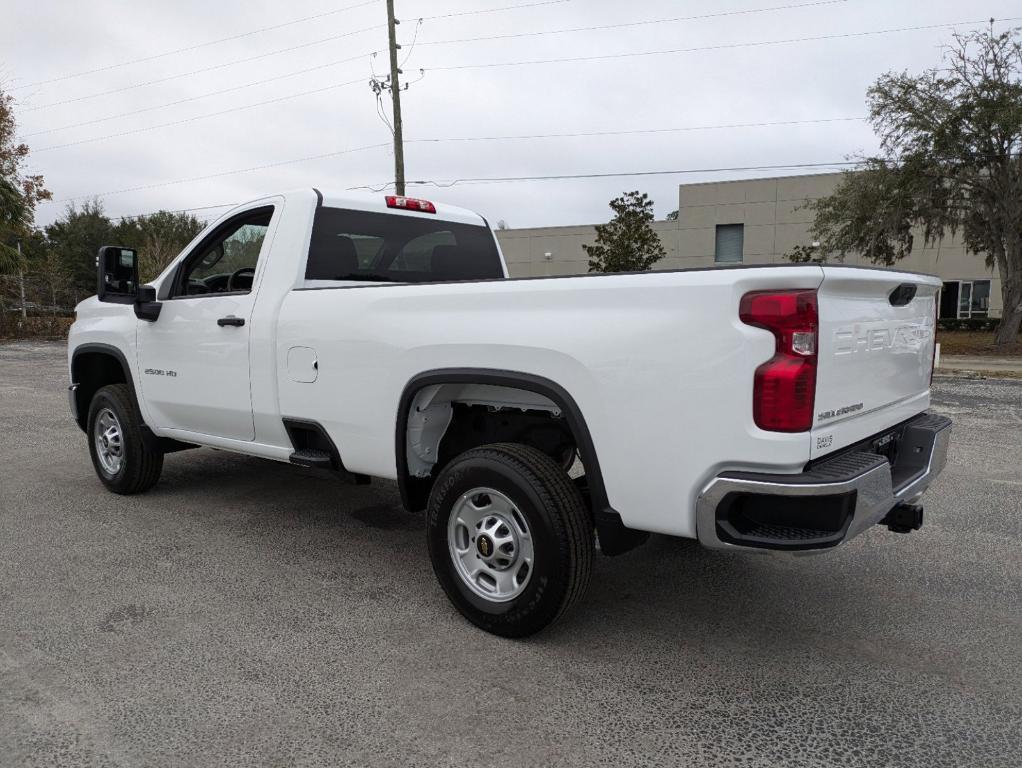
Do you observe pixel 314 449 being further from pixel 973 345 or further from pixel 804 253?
pixel 804 253

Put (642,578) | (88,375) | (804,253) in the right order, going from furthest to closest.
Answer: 1. (804,253)
2. (88,375)
3. (642,578)

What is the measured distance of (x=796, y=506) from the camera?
8.80 ft

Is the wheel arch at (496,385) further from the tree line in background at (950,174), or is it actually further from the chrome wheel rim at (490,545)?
the tree line in background at (950,174)

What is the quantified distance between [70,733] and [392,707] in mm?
1092

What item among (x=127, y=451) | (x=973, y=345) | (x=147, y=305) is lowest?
(x=973, y=345)

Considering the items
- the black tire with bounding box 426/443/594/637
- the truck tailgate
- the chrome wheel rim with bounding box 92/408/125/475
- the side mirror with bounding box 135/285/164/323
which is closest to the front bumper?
the truck tailgate

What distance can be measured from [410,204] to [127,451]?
2715 millimetres

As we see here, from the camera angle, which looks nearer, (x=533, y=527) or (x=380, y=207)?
(x=533, y=527)

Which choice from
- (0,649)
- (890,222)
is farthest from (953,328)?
(0,649)

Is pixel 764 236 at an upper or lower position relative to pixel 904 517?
upper

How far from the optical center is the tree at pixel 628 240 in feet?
103

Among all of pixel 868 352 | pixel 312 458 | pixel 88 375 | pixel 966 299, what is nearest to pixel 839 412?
pixel 868 352

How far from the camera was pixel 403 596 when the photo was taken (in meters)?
3.91

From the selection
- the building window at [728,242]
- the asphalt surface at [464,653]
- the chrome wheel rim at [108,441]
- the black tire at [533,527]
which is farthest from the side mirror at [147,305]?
the building window at [728,242]
